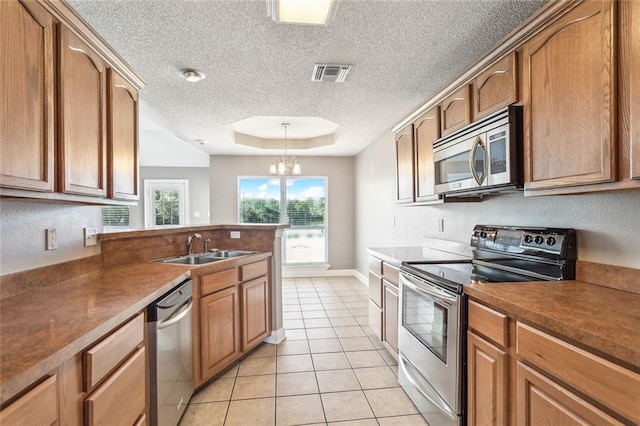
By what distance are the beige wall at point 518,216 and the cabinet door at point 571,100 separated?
0.34 m

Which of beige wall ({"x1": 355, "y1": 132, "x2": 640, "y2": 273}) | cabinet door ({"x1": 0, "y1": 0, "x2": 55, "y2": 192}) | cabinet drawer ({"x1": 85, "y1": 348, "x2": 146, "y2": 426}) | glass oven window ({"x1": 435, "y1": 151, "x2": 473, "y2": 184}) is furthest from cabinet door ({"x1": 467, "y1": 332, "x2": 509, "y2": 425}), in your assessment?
cabinet door ({"x1": 0, "y1": 0, "x2": 55, "y2": 192})

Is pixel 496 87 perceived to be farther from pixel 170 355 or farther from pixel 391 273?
pixel 170 355

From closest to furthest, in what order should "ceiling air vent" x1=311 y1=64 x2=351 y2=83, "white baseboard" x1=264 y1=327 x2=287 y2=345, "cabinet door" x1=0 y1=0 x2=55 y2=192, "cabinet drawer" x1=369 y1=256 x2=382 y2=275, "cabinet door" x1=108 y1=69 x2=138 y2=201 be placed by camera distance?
"cabinet door" x1=0 y1=0 x2=55 y2=192
"cabinet door" x1=108 y1=69 x2=138 y2=201
"ceiling air vent" x1=311 y1=64 x2=351 y2=83
"cabinet drawer" x1=369 y1=256 x2=382 y2=275
"white baseboard" x1=264 y1=327 x2=287 y2=345

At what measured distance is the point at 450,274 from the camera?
1919mm

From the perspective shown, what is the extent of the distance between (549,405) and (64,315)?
1832 mm

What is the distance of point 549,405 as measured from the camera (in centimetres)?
113

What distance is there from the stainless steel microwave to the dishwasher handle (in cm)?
195

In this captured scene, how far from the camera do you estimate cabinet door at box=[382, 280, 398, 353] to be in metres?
2.53

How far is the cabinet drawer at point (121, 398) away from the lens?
1.09m

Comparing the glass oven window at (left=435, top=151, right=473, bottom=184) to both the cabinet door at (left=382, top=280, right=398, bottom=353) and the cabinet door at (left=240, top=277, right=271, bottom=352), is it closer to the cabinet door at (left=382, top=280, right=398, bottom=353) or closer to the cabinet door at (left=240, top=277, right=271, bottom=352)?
the cabinet door at (left=382, top=280, right=398, bottom=353)

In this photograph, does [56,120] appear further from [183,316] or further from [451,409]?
[451,409]

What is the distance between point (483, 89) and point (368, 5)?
86cm

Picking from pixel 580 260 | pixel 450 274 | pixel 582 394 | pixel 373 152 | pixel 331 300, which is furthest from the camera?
pixel 373 152

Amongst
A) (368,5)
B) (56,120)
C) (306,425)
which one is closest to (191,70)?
(56,120)
